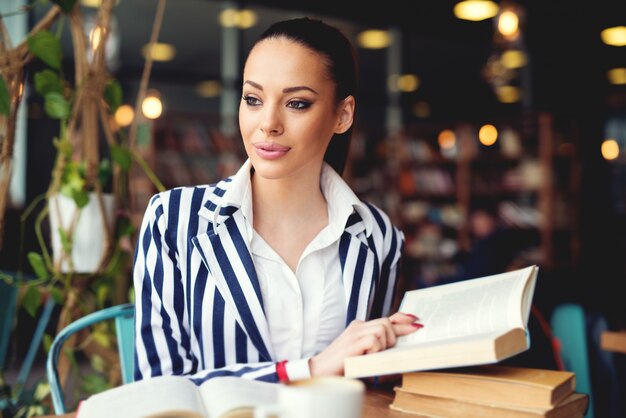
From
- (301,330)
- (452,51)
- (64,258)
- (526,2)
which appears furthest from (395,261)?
(452,51)

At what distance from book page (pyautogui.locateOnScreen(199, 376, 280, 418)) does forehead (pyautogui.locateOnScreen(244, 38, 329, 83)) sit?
0.67m

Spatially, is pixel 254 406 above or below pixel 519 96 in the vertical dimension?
below

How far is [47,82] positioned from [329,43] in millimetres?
945

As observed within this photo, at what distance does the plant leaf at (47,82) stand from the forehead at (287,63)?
2.66ft

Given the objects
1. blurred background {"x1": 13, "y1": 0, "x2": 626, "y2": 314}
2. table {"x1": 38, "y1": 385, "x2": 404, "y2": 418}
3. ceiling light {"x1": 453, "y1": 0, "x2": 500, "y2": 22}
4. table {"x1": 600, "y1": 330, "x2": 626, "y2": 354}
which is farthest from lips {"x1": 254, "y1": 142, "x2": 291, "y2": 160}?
ceiling light {"x1": 453, "y1": 0, "x2": 500, "y2": 22}

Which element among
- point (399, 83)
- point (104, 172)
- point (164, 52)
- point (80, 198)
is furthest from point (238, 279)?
point (164, 52)

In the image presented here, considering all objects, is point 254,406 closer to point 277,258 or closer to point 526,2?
point 277,258

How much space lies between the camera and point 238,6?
7.95m

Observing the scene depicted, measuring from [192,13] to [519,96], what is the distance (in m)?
5.32

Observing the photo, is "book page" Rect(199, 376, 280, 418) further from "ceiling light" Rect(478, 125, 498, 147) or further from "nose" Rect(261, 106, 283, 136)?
"ceiling light" Rect(478, 125, 498, 147)

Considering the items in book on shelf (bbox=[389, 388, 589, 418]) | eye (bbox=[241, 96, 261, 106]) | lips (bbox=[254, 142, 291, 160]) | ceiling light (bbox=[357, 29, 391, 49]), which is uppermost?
ceiling light (bbox=[357, 29, 391, 49])

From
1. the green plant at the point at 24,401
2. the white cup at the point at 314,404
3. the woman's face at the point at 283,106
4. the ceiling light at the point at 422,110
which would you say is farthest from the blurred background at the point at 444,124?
the white cup at the point at 314,404

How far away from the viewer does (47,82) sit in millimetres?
1958

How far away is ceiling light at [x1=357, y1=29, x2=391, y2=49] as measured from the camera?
9.37 m
